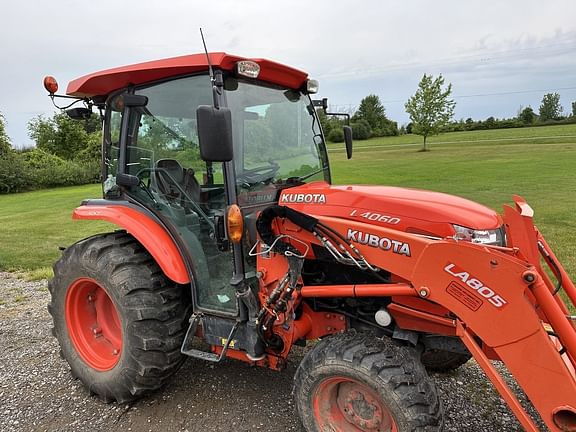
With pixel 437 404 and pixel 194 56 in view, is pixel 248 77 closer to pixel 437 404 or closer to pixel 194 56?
pixel 194 56

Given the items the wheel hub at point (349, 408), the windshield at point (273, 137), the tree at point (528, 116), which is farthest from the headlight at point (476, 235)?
the tree at point (528, 116)

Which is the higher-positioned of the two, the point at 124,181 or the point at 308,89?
the point at 308,89

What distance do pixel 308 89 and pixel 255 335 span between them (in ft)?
6.11

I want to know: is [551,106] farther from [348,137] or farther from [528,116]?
[348,137]

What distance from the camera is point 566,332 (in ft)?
7.11

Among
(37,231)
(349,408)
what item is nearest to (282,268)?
(349,408)

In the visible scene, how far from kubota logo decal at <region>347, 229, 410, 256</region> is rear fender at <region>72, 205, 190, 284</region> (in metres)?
1.20

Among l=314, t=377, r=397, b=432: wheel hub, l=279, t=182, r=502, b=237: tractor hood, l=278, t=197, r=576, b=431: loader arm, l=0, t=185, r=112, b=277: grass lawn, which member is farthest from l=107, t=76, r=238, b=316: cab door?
l=0, t=185, r=112, b=277: grass lawn

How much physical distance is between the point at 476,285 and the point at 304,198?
116 centimetres

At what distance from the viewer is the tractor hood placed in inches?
98.9

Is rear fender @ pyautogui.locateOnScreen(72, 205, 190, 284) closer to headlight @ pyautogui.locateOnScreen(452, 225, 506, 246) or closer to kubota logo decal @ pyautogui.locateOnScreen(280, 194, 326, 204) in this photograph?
kubota logo decal @ pyautogui.locateOnScreen(280, 194, 326, 204)

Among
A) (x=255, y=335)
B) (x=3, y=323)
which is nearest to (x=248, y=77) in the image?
(x=255, y=335)

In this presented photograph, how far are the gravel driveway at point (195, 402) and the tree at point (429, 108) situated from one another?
34.4 meters

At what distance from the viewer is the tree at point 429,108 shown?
35.1m
